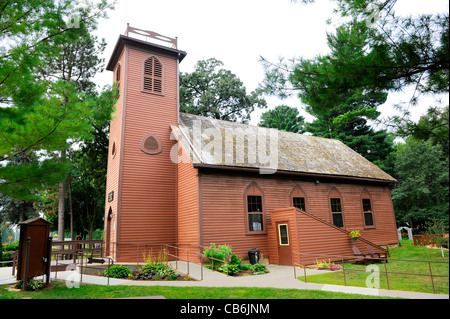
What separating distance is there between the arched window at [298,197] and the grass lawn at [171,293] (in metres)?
9.06

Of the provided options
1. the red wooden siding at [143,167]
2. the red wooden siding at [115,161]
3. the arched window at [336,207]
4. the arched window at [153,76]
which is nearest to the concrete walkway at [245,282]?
the red wooden siding at [143,167]

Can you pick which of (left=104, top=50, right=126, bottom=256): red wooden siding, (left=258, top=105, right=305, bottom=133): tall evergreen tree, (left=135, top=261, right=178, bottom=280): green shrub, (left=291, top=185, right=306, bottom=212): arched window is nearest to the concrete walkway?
(left=135, top=261, right=178, bottom=280): green shrub

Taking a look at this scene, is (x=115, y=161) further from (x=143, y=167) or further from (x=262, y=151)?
(x=262, y=151)

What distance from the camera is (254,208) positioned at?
1529 cm

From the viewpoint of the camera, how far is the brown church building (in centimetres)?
1407

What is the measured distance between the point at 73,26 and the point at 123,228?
9370 millimetres

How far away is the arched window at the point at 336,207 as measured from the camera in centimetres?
1784

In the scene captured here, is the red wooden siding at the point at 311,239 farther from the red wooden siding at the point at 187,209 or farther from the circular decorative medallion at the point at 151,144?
the circular decorative medallion at the point at 151,144

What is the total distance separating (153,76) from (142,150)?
470cm

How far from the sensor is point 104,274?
434 inches

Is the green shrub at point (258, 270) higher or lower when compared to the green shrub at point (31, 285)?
lower

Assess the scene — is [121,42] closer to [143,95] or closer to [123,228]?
[143,95]

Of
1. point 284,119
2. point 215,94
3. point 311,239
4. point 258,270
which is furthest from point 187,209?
point 284,119

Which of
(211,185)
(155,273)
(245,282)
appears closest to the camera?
(245,282)
